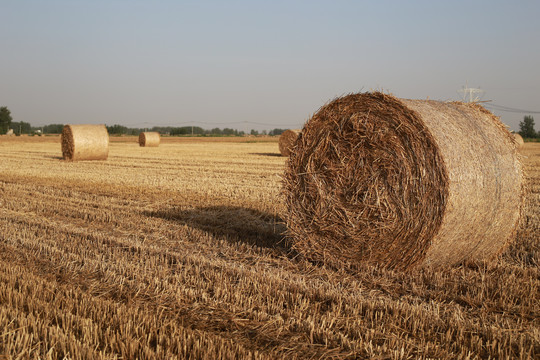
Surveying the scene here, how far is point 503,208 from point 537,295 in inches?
56.2

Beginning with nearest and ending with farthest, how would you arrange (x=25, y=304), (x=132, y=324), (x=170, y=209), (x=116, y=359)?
(x=116, y=359), (x=132, y=324), (x=25, y=304), (x=170, y=209)

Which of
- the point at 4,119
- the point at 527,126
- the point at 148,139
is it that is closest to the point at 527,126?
the point at 527,126

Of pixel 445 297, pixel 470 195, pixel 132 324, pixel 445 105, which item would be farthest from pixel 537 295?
pixel 132 324

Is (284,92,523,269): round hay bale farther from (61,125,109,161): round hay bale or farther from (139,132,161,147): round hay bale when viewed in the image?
(139,132,161,147): round hay bale

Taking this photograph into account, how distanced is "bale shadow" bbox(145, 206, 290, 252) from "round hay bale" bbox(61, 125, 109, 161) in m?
12.6

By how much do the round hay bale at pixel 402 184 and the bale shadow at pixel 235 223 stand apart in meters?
0.83

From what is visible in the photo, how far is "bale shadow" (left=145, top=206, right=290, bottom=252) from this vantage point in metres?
6.99

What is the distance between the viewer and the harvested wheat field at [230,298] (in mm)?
3492

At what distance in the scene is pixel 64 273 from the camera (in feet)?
16.7

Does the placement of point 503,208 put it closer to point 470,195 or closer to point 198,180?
point 470,195

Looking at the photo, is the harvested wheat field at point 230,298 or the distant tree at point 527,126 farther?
the distant tree at point 527,126

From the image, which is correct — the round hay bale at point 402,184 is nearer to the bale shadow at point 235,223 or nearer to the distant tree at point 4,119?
the bale shadow at point 235,223

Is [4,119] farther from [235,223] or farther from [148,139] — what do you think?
[235,223]

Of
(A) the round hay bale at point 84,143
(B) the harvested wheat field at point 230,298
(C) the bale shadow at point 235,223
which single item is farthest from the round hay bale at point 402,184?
(A) the round hay bale at point 84,143
